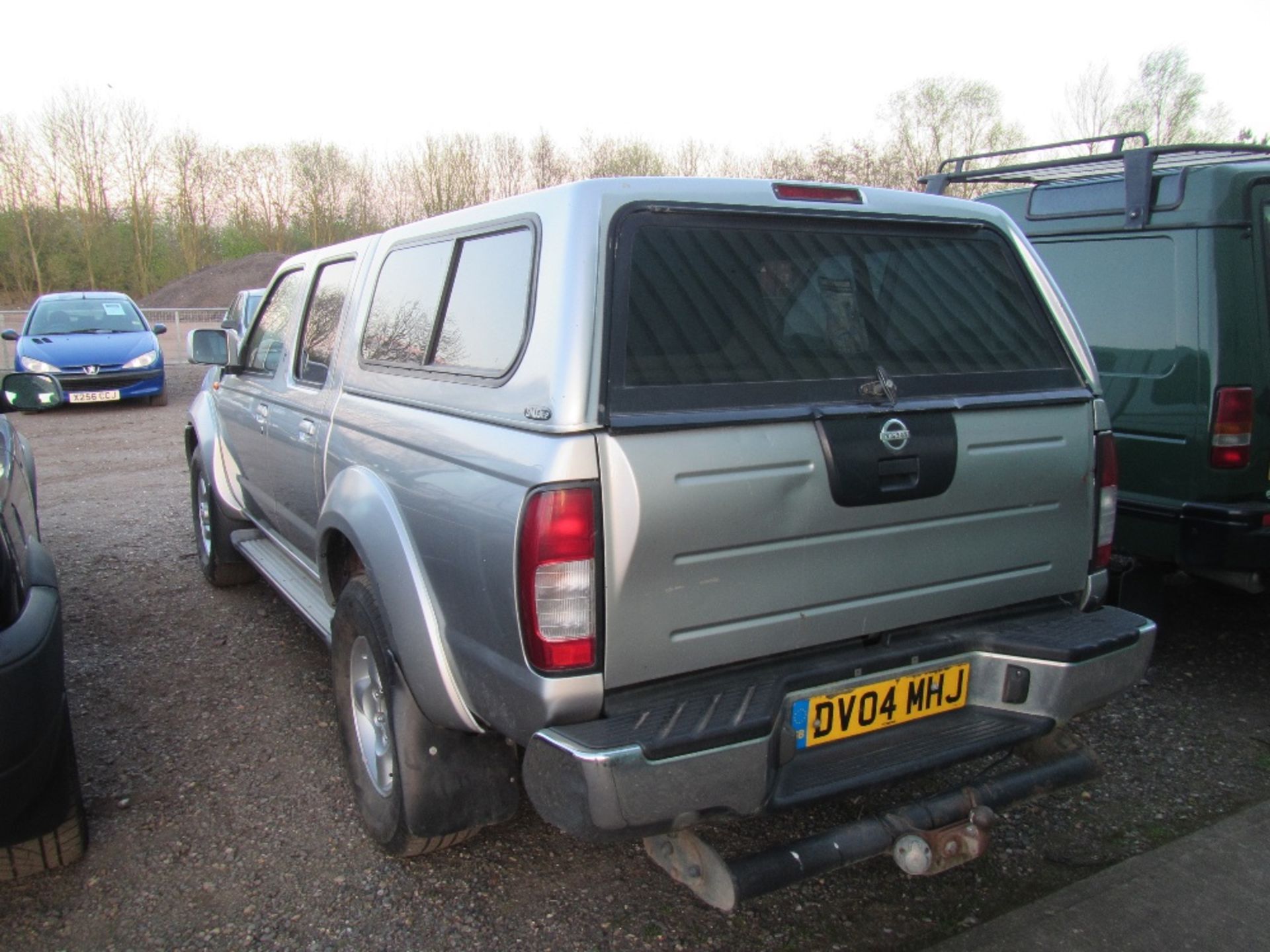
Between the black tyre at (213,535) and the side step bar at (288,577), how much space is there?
14 centimetres

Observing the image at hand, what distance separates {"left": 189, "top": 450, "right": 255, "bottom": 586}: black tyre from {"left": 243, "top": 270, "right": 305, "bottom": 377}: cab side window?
2.81 feet

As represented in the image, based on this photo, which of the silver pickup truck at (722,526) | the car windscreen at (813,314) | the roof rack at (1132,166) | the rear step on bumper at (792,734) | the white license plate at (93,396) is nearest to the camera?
the rear step on bumper at (792,734)

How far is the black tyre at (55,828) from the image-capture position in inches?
106

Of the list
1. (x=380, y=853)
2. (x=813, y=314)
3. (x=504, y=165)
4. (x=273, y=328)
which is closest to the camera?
(x=813, y=314)

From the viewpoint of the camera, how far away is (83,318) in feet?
46.8

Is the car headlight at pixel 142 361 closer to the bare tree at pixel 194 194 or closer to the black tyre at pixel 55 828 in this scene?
the black tyre at pixel 55 828

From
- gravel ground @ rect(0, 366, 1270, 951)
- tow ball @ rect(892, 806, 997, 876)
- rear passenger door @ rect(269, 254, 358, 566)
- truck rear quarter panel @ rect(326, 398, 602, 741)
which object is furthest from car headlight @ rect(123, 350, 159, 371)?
tow ball @ rect(892, 806, 997, 876)

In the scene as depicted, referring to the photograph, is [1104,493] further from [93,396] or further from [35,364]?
[35,364]

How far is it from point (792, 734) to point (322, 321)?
2530 millimetres

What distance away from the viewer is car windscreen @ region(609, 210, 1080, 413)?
2.27m

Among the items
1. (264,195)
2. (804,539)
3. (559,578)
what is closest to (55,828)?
(559,578)

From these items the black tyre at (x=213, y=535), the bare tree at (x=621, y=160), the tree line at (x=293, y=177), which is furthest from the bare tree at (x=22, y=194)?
the black tyre at (x=213, y=535)

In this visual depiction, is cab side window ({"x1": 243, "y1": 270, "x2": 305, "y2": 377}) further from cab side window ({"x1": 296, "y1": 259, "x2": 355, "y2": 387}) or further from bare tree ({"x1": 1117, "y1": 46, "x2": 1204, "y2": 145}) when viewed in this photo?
bare tree ({"x1": 1117, "y1": 46, "x2": 1204, "y2": 145})

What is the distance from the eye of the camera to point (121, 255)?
116ft
